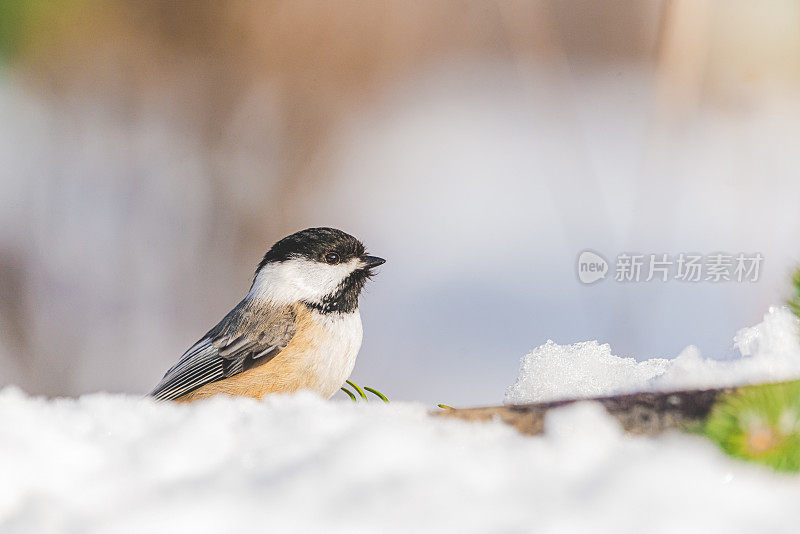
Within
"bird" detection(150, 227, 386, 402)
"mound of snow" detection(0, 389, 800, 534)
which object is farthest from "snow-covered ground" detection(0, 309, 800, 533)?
"bird" detection(150, 227, 386, 402)

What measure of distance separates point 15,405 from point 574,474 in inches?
19.7

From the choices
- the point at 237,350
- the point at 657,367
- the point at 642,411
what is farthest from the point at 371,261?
the point at 642,411

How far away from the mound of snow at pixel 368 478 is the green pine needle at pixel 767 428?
0.01 m

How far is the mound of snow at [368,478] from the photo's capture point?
43cm

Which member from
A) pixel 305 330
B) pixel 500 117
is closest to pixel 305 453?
pixel 305 330

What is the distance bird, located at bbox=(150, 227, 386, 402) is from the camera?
1153mm

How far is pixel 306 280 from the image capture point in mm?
1236

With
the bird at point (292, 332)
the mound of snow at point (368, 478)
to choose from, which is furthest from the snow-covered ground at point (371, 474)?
the bird at point (292, 332)

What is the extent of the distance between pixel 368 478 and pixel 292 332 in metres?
0.73

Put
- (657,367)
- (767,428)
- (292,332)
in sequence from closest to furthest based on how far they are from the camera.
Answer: (767,428) < (657,367) < (292,332)

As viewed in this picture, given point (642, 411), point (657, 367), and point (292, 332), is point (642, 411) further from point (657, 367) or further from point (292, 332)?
point (292, 332)

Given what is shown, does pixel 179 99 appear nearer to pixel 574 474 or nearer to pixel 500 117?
pixel 500 117

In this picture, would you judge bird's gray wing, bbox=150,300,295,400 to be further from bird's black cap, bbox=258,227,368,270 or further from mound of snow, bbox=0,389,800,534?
mound of snow, bbox=0,389,800,534

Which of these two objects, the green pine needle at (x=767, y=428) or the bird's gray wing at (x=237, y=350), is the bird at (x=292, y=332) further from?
the green pine needle at (x=767, y=428)
